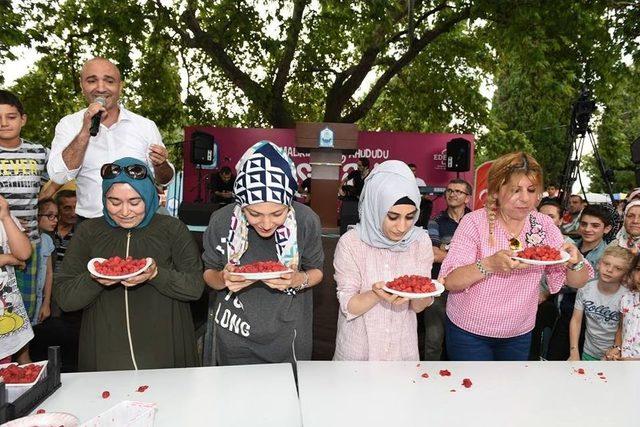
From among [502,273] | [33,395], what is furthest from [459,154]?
[33,395]

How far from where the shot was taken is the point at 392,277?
6.96 ft

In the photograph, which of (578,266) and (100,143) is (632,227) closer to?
(578,266)

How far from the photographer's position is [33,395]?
150 centimetres

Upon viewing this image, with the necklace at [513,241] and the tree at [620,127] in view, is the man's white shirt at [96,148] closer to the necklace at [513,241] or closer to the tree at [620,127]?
the necklace at [513,241]

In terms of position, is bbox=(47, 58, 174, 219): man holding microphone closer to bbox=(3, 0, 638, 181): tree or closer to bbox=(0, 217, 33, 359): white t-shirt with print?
bbox=(0, 217, 33, 359): white t-shirt with print

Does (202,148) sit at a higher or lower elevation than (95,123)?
higher

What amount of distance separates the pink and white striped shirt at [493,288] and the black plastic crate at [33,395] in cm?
152

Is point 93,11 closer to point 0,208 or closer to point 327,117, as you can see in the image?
point 327,117

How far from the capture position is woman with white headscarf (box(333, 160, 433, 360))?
2023 mm

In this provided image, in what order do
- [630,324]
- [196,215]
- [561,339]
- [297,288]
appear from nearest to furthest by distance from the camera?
[297,288] < [630,324] < [561,339] < [196,215]

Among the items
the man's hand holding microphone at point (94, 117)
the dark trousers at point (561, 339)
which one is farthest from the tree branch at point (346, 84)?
the man's hand holding microphone at point (94, 117)

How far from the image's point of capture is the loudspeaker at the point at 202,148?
9.91 meters

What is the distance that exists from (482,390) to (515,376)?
20cm

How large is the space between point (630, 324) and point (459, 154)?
8394 mm
